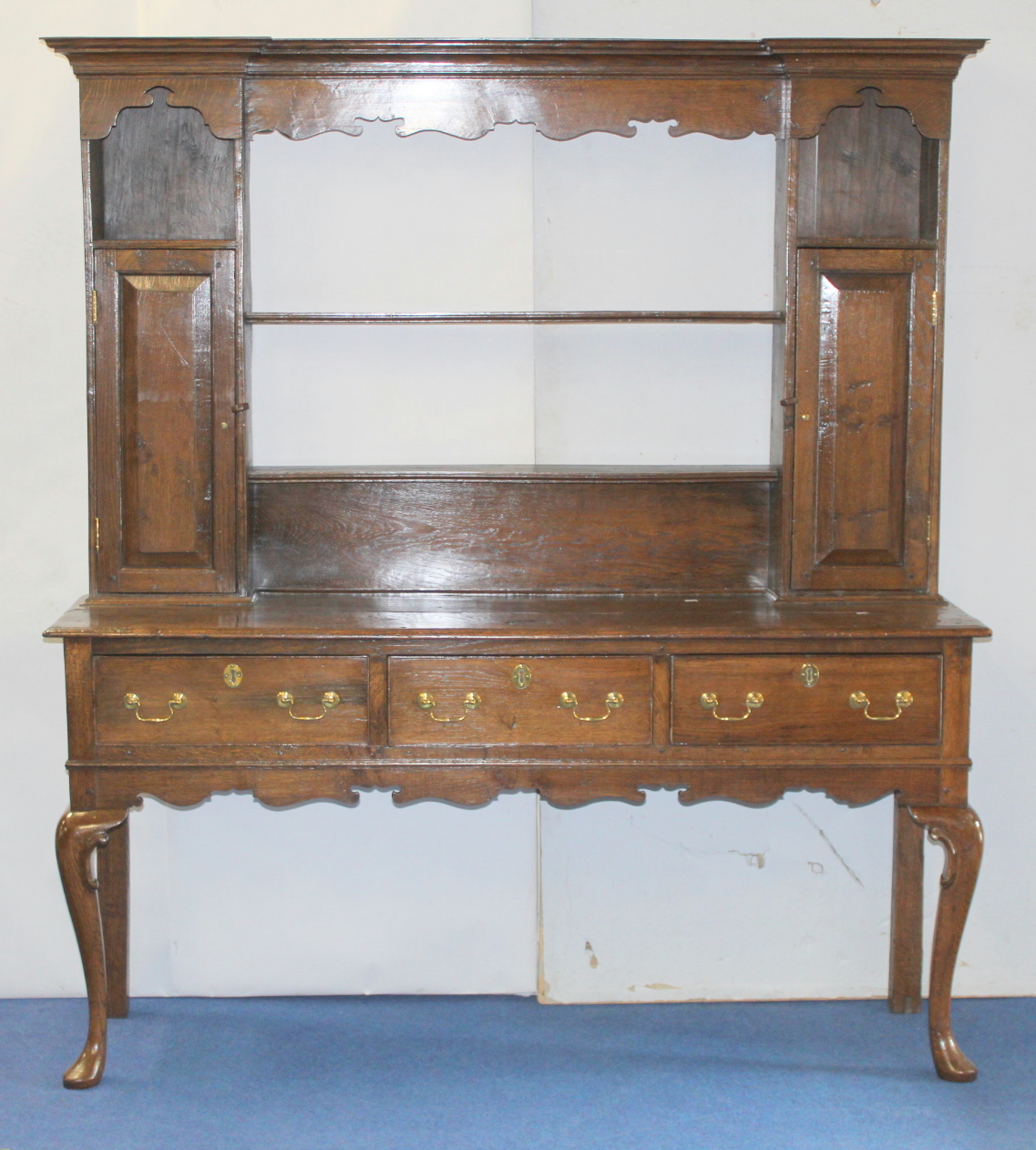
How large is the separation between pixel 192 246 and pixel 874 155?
5.05ft

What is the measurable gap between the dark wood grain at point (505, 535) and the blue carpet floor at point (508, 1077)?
1.03 metres

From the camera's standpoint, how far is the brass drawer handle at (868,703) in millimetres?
2549

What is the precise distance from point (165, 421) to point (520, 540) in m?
0.84

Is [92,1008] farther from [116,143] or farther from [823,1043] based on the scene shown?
[116,143]

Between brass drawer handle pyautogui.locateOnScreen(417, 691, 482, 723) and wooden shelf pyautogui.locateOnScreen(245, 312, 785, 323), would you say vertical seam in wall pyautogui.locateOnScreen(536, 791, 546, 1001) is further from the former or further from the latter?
wooden shelf pyautogui.locateOnScreen(245, 312, 785, 323)

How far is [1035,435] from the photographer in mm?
3023

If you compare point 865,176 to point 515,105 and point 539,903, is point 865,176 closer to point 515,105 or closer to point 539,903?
point 515,105

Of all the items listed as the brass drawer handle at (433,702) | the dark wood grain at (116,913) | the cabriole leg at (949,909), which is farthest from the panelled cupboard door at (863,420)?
the dark wood grain at (116,913)

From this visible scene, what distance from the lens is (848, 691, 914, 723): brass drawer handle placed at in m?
2.55

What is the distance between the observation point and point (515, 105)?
2740mm

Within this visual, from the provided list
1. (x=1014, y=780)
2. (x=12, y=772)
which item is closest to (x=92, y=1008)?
(x=12, y=772)

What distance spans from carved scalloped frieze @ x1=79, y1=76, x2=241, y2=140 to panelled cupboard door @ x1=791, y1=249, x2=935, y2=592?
1263mm

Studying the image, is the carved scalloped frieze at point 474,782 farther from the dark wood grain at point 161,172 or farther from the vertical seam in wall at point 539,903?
the dark wood grain at point 161,172

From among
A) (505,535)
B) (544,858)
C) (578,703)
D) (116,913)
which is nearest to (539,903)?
(544,858)
